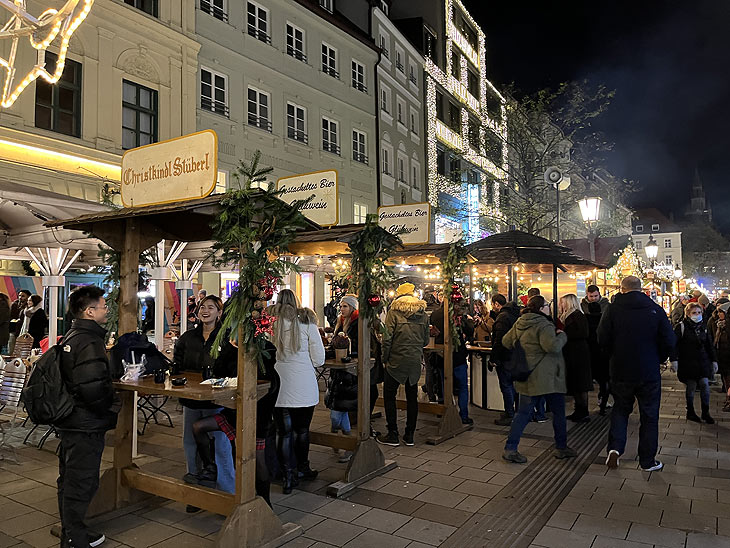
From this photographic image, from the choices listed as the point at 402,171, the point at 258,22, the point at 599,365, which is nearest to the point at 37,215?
the point at 599,365

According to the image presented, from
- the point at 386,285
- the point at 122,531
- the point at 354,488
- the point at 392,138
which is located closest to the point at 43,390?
the point at 122,531

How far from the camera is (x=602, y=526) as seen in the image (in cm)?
466

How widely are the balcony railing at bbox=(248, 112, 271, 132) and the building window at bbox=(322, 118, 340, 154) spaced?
3.11 metres

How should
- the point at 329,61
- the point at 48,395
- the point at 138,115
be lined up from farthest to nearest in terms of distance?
the point at 329,61 < the point at 138,115 < the point at 48,395

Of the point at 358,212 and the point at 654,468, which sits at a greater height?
the point at 358,212

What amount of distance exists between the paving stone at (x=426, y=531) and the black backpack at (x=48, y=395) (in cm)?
275

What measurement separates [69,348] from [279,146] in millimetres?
16413

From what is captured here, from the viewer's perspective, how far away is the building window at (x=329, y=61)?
22.3 meters

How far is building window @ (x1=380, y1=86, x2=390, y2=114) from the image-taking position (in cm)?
2582

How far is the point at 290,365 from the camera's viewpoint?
17.9 feet

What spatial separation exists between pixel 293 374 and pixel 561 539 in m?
2.71

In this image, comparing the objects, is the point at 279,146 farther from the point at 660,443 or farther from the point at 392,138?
the point at 660,443

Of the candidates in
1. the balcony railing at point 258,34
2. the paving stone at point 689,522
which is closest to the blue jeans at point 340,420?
the paving stone at point 689,522

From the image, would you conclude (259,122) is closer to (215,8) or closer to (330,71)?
(215,8)
